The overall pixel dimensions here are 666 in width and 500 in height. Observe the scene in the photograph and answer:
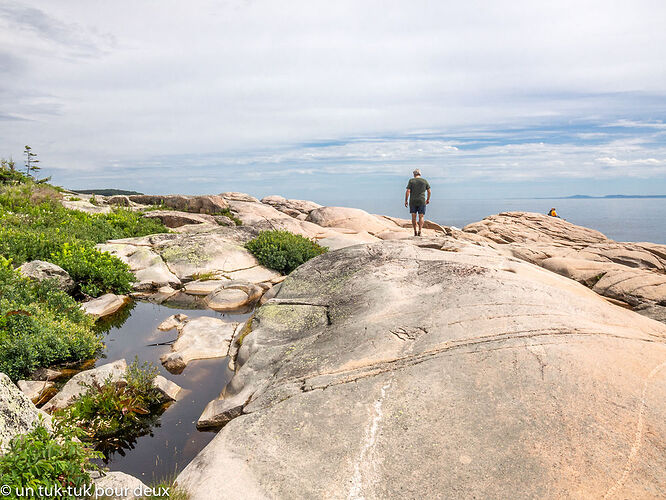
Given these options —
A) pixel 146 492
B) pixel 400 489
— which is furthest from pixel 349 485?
pixel 146 492

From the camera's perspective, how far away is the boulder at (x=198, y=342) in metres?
11.4

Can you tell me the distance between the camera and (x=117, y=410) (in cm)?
864

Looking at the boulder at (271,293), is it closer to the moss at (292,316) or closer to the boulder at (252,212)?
the moss at (292,316)

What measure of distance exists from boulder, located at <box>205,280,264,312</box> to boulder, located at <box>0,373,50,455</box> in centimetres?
1016

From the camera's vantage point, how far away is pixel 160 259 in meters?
20.5

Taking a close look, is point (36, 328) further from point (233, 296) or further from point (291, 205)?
point (291, 205)

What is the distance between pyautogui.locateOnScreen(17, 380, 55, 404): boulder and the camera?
9.15 meters

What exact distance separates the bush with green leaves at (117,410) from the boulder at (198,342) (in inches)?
68.9

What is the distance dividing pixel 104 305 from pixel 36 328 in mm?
5153

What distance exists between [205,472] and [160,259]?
16.0 metres

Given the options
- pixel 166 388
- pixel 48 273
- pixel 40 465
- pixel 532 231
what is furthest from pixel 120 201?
pixel 40 465

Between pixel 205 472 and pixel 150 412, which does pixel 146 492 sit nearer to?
pixel 205 472

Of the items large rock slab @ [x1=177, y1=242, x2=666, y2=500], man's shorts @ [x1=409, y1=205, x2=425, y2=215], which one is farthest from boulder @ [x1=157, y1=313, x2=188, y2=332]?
man's shorts @ [x1=409, y1=205, x2=425, y2=215]

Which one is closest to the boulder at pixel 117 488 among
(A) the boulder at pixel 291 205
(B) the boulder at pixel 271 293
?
(B) the boulder at pixel 271 293
